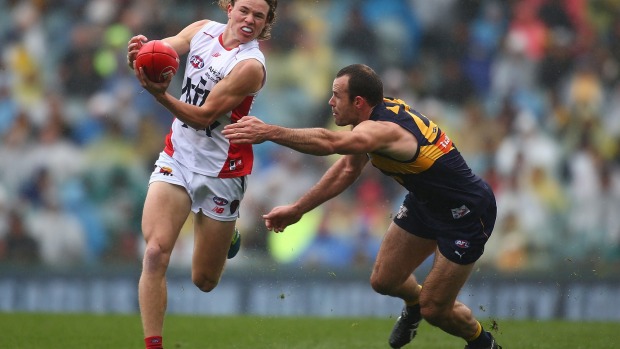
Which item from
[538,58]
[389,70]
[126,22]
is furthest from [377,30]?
[126,22]

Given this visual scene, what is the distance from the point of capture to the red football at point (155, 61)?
6.48 metres

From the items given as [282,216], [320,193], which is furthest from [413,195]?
[282,216]

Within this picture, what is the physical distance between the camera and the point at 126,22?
13906 millimetres

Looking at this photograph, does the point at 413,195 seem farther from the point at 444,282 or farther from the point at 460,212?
the point at 444,282

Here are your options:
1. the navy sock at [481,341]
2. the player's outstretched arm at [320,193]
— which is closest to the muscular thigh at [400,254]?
the player's outstretched arm at [320,193]

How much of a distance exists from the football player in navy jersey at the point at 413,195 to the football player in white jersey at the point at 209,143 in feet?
1.53

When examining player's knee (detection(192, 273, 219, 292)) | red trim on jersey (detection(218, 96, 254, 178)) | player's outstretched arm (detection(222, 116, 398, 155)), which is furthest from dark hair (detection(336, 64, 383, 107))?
player's knee (detection(192, 273, 219, 292))

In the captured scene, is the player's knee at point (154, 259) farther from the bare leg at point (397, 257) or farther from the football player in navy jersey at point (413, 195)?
the bare leg at point (397, 257)

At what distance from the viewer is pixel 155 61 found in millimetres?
6477

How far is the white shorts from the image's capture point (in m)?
7.21

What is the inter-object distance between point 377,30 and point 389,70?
2.11 ft

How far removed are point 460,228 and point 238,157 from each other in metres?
1.71

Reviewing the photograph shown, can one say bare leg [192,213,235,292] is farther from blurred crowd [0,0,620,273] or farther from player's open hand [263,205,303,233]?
blurred crowd [0,0,620,273]

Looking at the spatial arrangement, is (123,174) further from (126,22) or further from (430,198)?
(430,198)
